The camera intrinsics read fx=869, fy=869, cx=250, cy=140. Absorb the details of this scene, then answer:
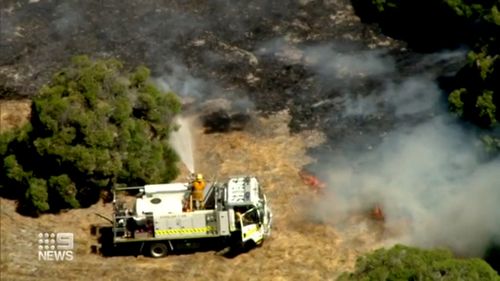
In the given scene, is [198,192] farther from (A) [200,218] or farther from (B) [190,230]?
(B) [190,230]

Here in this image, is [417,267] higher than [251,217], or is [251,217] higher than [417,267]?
[417,267]

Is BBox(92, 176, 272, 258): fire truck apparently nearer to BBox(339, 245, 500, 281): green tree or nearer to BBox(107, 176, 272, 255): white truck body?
BBox(107, 176, 272, 255): white truck body

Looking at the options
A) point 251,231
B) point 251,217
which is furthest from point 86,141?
point 251,231

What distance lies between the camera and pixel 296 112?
3925 centimetres

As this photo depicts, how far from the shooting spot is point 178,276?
98.6 ft

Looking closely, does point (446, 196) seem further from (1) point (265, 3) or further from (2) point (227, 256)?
(1) point (265, 3)

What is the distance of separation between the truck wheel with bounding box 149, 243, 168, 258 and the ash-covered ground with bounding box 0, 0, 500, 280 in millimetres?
482

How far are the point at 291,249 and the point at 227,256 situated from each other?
2.31 metres

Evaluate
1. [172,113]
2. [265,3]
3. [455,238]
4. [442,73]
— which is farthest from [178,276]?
[265,3]

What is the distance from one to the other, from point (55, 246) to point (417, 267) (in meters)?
14.5

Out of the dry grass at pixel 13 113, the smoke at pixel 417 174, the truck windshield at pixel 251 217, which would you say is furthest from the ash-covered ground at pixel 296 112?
the truck windshield at pixel 251 217

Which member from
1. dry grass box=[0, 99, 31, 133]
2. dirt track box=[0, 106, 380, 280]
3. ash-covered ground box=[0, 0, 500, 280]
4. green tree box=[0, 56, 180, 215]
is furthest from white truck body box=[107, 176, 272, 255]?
dry grass box=[0, 99, 31, 133]

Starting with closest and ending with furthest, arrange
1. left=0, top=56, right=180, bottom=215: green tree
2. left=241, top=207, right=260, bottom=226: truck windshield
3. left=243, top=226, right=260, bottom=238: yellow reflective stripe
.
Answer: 1. left=243, top=226, right=260, bottom=238: yellow reflective stripe
2. left=241, top=207, right=260, bottom=226: truck windshield
3. left=0, top=56, right=180, bottom=215: green tree

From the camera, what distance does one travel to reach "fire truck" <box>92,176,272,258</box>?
30359mm
